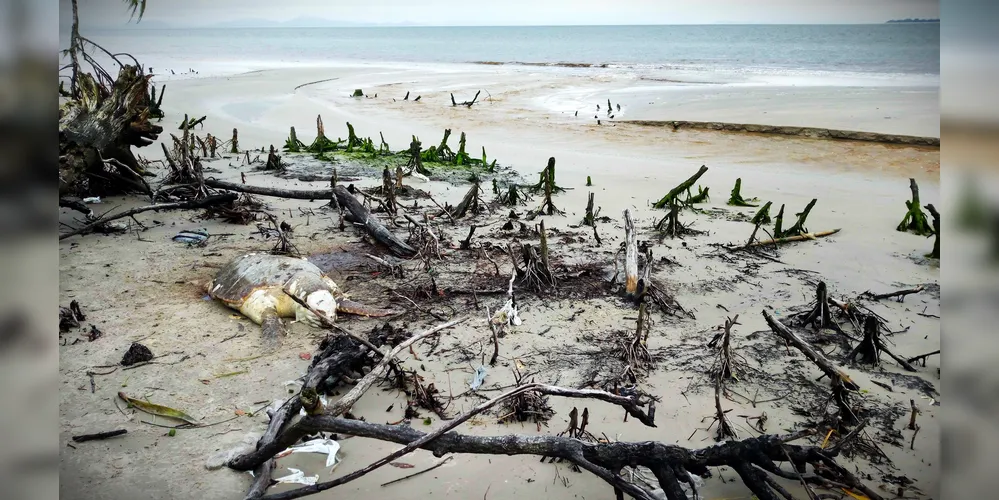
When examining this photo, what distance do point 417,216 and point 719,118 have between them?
451 inches

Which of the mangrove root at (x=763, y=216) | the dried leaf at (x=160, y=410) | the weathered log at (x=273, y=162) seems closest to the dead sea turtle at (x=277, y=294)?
the dried leaf at (x=160, y=410)


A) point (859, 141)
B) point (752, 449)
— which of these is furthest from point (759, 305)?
point (859, 141)

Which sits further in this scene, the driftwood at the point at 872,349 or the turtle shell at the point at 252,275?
the turtle shell at the point at 252,275

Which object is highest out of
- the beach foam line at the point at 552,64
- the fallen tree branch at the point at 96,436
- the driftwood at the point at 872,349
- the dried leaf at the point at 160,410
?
the beach foam line at the point at 552,64

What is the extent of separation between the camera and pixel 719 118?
16.7m

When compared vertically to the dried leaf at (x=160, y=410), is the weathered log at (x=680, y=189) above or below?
above

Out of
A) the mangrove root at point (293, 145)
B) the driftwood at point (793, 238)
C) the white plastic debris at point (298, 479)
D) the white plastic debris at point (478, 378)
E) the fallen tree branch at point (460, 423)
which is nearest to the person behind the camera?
the fallen tree branch at point (460, 423)

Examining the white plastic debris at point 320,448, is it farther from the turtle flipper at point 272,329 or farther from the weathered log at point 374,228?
the weathered log at point 374,228

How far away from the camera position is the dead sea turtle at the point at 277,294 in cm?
496

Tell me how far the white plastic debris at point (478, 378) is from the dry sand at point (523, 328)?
0.17 feet

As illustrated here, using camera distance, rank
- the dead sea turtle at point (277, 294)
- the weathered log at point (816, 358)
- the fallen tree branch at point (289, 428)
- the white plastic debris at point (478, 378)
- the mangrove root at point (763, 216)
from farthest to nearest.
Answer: the mangrove root at point (763, 216) → the dead sea turtle at point (277, 294) → the white plastic debris at point (478, 378) → the weathered log at point (816, 358) → the fallen tree branch at point (289, 428)

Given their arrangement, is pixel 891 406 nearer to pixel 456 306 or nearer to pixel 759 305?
pixel 759 305

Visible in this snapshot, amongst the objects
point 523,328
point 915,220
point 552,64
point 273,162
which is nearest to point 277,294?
point 523,328

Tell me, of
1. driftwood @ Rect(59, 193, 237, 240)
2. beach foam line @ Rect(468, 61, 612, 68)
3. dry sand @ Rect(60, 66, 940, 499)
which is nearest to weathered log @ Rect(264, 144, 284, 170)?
dry sand @ Rect(60, 66, 940, 499)
